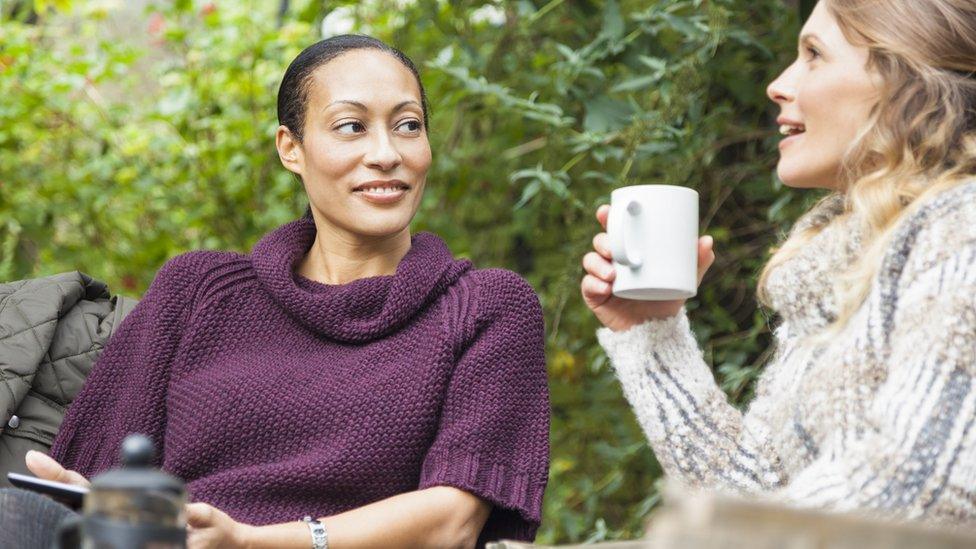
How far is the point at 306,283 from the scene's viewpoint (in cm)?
201

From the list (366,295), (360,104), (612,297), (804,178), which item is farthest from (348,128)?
(804,178)

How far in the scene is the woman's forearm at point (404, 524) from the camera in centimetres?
169

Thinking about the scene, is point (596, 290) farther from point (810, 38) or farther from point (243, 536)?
point (243, 536)

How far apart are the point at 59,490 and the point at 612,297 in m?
0.79

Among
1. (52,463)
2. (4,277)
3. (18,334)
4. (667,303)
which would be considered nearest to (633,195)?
(667,303)

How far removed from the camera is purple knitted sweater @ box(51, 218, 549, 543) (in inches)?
70.5

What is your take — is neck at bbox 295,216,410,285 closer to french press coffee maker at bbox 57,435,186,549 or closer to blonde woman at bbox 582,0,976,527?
blonde woman at bbox 582,0,976,527

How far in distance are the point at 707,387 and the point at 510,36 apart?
158 cm

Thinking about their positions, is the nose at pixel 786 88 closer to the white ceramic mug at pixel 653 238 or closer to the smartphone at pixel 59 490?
the white ceramic mug at pixel 653 238

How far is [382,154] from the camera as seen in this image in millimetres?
1925

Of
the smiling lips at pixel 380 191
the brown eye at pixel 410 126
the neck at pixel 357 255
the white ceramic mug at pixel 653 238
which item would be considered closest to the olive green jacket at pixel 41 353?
the neck at pixel 357 255

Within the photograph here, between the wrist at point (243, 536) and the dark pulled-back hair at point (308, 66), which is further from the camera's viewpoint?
the dark pulled-back hair at point (308, 66)

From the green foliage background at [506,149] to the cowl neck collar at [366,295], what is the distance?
535 mm

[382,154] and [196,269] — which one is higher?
[382,154]
